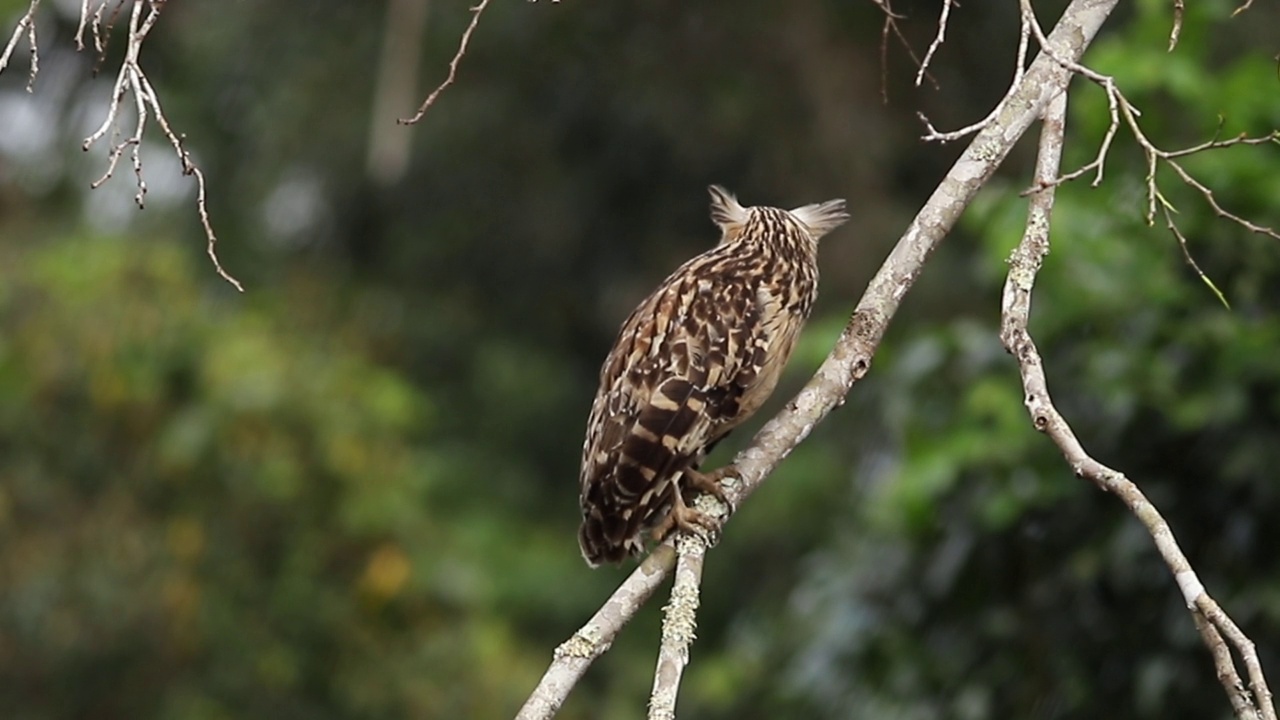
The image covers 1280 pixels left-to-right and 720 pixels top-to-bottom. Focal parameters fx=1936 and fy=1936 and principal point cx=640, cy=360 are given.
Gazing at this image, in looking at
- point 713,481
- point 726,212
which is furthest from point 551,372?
point 713,481

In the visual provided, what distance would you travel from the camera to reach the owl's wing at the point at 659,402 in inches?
146

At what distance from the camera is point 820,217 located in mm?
4512

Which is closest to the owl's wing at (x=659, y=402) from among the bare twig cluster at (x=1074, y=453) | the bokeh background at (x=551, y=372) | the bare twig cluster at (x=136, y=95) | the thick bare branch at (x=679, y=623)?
the thick bare branch at (x=679, y=623)

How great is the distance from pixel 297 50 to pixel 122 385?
425 cm

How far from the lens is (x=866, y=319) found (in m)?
3.38

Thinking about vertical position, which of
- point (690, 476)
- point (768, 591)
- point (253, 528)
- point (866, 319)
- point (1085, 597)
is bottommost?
point (768, 591)

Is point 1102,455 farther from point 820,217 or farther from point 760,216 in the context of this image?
point 760,216

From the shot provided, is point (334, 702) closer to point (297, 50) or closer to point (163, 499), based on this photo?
point (163, 499)

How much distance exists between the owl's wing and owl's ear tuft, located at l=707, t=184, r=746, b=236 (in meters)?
0.50

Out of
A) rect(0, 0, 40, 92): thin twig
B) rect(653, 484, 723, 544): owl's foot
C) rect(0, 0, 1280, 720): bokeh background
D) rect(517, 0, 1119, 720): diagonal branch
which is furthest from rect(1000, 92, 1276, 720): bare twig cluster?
rect(0, 0, 40, 92): thin twig

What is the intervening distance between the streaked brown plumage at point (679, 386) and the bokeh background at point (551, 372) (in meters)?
0.53

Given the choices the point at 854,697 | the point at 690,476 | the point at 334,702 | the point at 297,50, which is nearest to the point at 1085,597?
the point at 854,697

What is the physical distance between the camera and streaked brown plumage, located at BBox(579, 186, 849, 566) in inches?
146

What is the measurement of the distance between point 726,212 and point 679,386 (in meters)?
0.89
